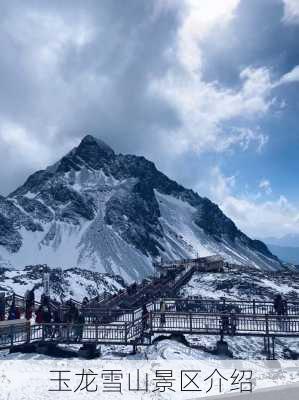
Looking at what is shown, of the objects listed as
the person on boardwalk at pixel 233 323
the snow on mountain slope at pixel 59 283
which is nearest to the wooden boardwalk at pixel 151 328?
the person on boardwalk at pixel 233 323

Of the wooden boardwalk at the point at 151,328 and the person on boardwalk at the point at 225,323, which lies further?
the person on boardwalk at the point at 225,323

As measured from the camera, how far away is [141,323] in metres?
22.9

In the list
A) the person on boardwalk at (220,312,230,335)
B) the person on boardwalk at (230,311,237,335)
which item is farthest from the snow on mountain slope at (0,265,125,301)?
the person on boardwalk at (230,311,237,335)

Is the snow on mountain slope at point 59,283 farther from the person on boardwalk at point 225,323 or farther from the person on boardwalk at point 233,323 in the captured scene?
the person on boardwalk at point 233,323

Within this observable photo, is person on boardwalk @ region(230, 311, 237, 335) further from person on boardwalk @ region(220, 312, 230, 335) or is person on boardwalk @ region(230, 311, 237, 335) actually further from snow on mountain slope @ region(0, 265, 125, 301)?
snow on mountain slope @ region(0, 265, 125, 301)

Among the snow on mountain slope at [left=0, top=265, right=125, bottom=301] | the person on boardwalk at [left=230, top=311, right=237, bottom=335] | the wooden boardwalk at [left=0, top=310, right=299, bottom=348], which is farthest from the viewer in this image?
the snow on mountain slope at [left=0, top=265, right=125, bottom=301]

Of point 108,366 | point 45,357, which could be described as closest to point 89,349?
point 45,357

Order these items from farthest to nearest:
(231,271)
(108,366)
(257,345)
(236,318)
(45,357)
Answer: (231,271)
(257,345)
(236,318)
(45,357)
(108,366)

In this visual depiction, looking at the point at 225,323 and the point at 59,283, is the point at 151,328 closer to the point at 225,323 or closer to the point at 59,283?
the point at 225,323

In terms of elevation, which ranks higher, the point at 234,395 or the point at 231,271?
the point at 231,271

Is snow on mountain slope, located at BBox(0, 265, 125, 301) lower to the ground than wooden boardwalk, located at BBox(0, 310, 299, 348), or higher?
higher

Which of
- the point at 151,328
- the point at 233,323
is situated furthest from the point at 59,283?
the point at 233,323

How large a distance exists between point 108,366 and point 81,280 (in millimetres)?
74252

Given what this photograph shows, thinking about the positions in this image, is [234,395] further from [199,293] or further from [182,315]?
[199,293]
